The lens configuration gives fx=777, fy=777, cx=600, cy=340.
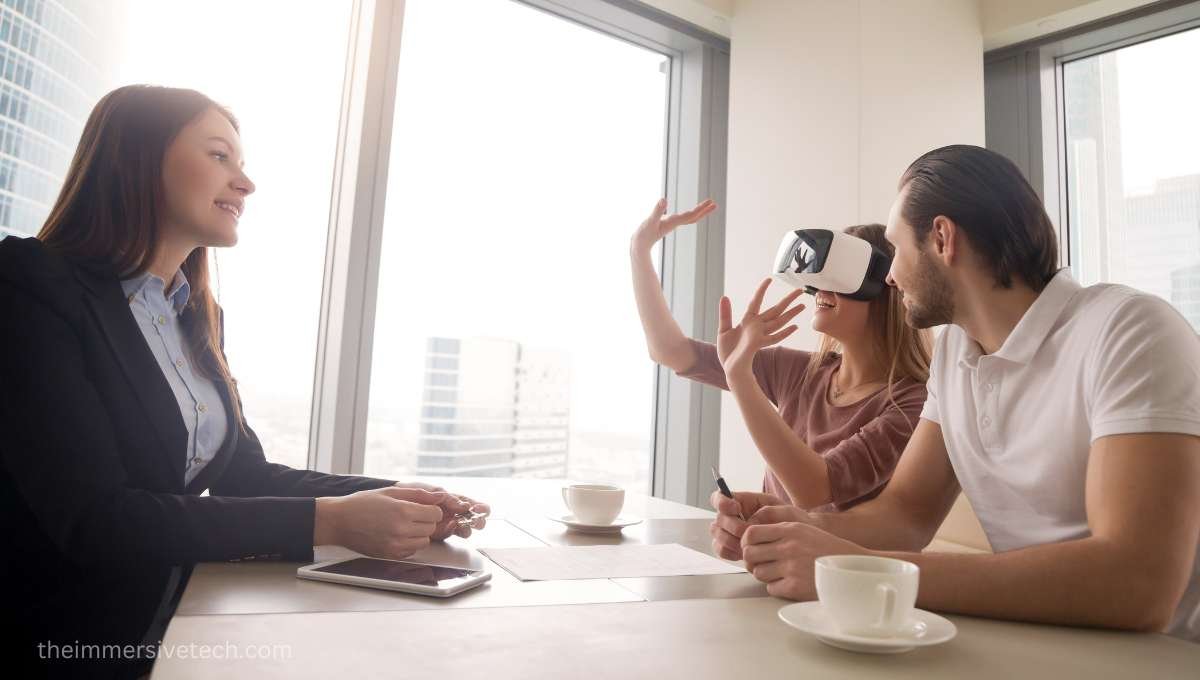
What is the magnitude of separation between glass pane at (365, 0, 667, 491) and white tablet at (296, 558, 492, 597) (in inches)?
60.8

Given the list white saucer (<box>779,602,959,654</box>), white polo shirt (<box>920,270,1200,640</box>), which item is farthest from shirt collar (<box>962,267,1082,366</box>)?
white saucer (<box>779,602,959,654</box>)

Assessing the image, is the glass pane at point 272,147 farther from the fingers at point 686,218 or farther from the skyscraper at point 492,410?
the fingers at point 686,218

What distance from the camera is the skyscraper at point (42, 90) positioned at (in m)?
1.77

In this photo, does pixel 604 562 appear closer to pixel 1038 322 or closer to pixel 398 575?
pixel 398 575

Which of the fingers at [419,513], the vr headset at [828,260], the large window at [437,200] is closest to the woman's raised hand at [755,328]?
the vr headset at [828,260]

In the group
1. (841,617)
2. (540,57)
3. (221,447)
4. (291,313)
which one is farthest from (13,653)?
(540,57)

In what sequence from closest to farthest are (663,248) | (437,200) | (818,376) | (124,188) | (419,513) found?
(419,513), (124,188), (818,376), (437,200), (663,248)

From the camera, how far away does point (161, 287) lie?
130 centimetres

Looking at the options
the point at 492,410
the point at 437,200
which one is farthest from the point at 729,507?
the point at 437,200

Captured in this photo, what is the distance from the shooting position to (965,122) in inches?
112

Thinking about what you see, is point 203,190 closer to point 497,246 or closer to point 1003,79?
point 497,246

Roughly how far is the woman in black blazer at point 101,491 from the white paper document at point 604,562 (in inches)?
4.9

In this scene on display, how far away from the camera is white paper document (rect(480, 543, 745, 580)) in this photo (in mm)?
975

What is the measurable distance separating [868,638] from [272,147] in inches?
85.4
